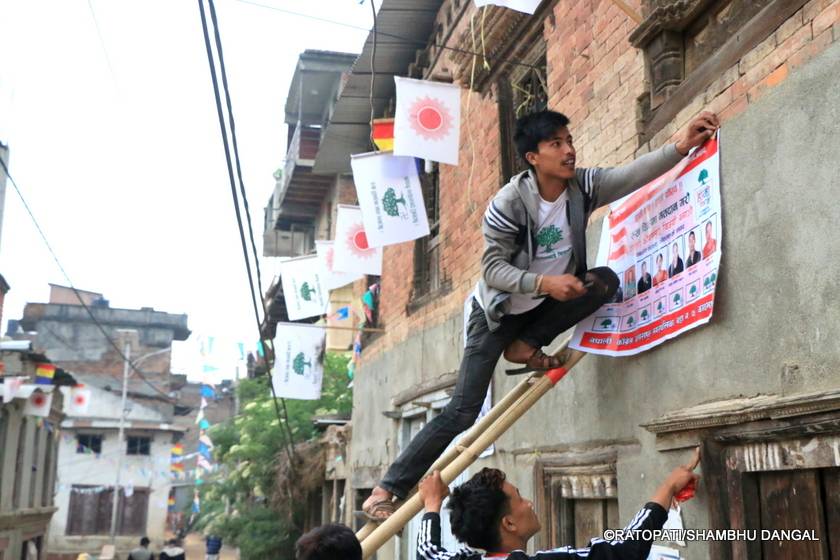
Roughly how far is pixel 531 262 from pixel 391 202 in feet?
13.6

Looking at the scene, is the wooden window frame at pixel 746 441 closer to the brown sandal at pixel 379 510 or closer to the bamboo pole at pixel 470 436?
the bamboo pole at pixel 470 436

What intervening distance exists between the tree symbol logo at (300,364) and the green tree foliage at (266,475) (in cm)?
295

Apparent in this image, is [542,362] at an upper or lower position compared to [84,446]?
lower

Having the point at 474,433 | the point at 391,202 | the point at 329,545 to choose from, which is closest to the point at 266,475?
the point at 391,202

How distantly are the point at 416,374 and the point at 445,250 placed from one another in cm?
148

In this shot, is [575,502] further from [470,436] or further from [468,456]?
[468,456]

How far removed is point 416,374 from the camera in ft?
30.1

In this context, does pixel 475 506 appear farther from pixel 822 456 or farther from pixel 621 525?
pixel 621 525

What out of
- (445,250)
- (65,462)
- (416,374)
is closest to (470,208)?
(445,250)

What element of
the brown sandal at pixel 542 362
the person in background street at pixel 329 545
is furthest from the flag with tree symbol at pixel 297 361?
the person in background street at pixel 329 545

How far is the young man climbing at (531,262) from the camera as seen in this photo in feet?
13.8

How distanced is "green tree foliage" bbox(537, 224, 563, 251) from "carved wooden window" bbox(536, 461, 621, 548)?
53.4 inches

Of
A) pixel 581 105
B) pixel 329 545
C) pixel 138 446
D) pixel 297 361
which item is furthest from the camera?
pixel 138 446

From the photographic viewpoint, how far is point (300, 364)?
1306 cm
